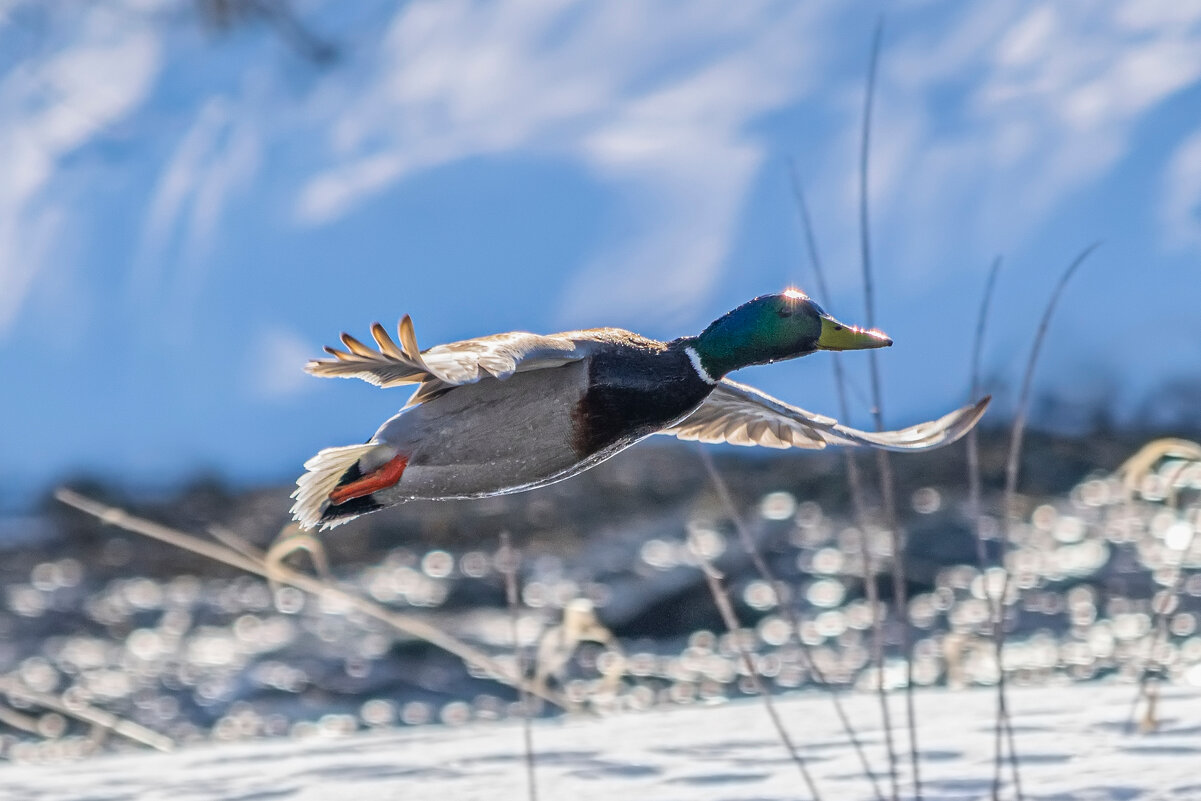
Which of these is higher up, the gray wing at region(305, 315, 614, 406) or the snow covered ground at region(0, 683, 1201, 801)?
the snow covered ground at region(0, 683, 1201, 801)

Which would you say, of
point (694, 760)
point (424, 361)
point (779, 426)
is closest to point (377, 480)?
point (424, 361)

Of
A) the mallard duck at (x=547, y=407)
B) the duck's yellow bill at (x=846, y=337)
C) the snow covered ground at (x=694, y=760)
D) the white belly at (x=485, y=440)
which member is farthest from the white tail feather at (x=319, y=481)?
the snow covered ground at (x=694, y=760)

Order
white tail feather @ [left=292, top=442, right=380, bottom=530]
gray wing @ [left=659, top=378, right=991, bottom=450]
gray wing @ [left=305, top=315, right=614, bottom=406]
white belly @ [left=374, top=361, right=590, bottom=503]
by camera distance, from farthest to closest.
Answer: gray wing @ [left=659, top=378, right=991, bottom=450]
white tail feather @ [left=292, top=442, right=380, bottom=530]
white belly @ [left=374, top=361, right=590, bottom=503]
gray wing @ [left=305, top=315, right=614, bottom=406]

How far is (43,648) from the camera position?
372 inches

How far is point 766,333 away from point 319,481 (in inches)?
25.4

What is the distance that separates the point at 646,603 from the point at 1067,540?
3947mm

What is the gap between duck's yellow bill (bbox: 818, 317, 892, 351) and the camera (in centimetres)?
165

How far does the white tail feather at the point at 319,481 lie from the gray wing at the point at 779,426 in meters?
0.54

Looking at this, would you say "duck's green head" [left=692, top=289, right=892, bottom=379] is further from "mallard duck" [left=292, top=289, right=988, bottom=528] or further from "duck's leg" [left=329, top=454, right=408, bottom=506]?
"duck's leg" [left=329, top=454, right=408, bottom=506]

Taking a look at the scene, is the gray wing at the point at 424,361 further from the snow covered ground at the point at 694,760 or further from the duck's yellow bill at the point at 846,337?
the snow covered ground at the point at 694,760

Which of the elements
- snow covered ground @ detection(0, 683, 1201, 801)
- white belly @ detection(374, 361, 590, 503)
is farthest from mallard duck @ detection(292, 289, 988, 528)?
snow covered ground @ detection(0, 683, 1201, 801)

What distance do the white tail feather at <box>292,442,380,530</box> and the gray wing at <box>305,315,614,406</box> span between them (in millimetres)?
220

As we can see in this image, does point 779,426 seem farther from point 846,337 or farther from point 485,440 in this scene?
point 485,440

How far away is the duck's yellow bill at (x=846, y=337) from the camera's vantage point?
165 cm
